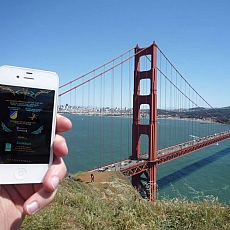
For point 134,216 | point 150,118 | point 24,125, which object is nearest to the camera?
point 24,125

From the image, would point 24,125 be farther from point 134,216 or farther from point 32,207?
point 134,216

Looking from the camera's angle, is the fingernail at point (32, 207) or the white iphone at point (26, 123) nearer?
the fingernail at point (32, 207)

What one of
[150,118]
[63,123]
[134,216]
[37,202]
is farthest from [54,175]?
[150,118]

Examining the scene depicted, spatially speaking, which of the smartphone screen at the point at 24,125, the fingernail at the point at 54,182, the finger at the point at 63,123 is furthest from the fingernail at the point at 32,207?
the finger at the point at 63,123

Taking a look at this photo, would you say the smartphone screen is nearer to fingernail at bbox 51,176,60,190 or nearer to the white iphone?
the white iphone

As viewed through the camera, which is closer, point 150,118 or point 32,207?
point 32,207

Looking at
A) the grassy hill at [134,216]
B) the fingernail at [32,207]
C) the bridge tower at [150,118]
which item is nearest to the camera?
the fingernail at [32,207]

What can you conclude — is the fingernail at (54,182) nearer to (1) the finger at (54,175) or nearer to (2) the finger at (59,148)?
(1) the finger at (54,175)
